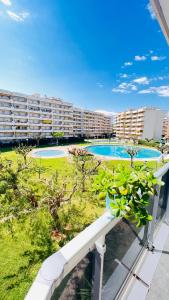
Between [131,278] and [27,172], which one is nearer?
[131,278]

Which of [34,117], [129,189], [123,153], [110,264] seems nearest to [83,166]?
[110,264]

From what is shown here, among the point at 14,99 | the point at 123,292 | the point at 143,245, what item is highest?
the point at 14,99

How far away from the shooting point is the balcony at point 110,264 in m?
0.95

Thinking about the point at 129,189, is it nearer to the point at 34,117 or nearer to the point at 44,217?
the point at 44,217

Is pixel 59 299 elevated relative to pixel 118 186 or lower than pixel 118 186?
lower

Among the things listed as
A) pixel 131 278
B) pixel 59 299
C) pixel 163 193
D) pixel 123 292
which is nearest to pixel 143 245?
pixel 131 278

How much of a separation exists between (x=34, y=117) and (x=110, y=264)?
49307mm

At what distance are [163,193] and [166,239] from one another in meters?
0.81

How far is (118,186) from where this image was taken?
1.55 metres

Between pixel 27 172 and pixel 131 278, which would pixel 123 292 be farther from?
pixel 27 172

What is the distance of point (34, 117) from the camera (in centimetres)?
4803

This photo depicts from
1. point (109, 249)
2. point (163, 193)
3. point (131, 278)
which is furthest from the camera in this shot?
point (163, 193)

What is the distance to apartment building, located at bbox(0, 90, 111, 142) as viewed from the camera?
136 ft

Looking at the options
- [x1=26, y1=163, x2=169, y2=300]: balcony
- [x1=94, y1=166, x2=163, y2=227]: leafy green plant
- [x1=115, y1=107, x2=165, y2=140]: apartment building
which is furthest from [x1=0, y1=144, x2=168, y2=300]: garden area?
[x1=115, y1=107, x2=165, y2=140]: apartment building
